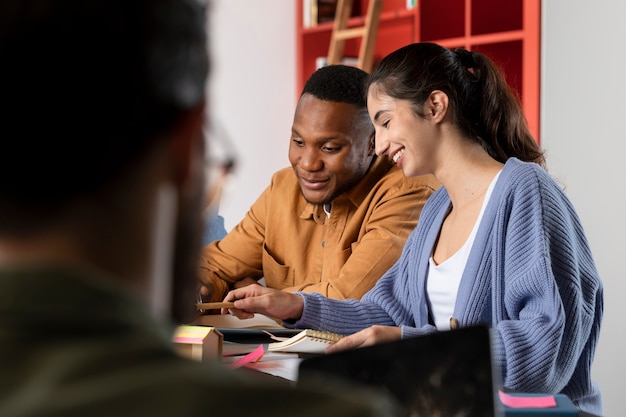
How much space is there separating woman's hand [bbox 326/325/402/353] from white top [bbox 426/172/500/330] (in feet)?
0.67

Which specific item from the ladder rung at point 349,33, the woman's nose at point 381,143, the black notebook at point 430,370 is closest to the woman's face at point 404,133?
the woman's nose at point 381,143

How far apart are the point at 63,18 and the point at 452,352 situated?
1.85 ft

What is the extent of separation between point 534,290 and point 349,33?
2924 mm

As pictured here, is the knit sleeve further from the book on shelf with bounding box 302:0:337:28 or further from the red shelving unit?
the book on shelf with bounding box 302:0:337:28

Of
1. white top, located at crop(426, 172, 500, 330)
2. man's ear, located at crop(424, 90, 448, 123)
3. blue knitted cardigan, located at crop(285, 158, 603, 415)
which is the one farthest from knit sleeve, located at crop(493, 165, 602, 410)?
man's ear, located at crop(424, 90, 448, 123)

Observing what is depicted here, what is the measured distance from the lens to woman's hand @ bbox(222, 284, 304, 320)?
2.05 m

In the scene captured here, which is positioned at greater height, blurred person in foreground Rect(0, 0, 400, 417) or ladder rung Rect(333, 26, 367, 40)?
ladder rung Rect(333, 26, 367, 40)

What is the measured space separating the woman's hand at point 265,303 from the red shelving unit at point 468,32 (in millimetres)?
1568

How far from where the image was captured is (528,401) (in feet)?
4.15

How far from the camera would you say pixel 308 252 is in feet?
8.66

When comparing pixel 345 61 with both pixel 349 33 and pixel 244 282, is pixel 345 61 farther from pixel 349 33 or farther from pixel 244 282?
pixel 244 282

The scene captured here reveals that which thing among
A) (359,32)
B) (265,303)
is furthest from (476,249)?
(359,32)

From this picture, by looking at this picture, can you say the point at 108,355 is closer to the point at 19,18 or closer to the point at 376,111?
the point at 19,18

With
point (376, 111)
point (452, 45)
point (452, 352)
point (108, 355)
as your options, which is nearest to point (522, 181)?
point (376, 111)
